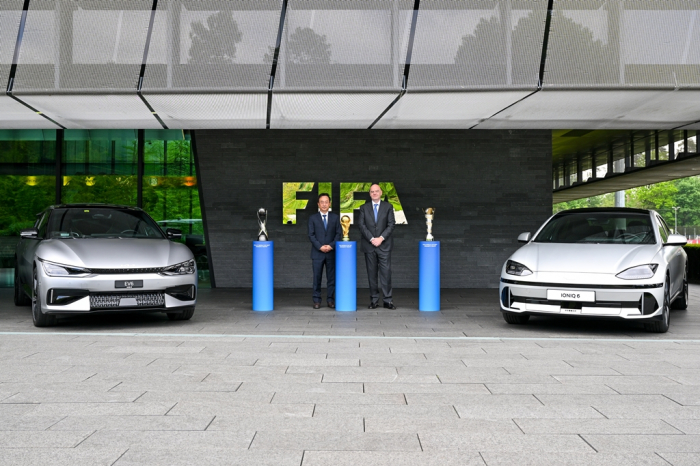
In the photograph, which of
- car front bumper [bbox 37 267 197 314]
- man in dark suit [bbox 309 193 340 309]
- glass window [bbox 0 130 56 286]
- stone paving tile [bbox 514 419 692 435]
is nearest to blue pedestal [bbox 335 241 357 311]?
man in dark suit [bbox 309 193 340 309]

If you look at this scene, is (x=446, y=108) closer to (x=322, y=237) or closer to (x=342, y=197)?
(x=322, y=237)

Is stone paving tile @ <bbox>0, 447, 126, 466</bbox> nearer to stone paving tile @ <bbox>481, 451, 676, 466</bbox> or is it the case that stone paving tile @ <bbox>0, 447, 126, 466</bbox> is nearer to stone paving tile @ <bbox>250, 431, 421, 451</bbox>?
stone paving tile @ <bbox>250, 431, 421, 451</bbox>

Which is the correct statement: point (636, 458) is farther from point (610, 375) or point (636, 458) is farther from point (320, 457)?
point (610, 375)

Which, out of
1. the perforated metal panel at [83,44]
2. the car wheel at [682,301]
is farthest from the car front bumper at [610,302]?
the perforated metal panel at [83,44]

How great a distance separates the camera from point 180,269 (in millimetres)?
9109

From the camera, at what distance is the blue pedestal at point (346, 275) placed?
11.1 meters

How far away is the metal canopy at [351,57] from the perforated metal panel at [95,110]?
0.15 feet

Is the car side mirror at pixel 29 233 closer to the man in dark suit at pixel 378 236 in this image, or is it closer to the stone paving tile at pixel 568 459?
the man in dark suit at pixel 378 236

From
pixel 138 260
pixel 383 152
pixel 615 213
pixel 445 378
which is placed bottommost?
pixel 445 378

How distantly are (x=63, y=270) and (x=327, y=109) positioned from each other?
4686mm

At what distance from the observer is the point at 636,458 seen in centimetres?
367

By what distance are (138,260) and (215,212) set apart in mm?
6609

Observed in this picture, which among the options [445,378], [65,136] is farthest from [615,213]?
[65,136]

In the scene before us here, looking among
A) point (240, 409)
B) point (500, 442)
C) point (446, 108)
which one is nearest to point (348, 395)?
point (240, 409)
